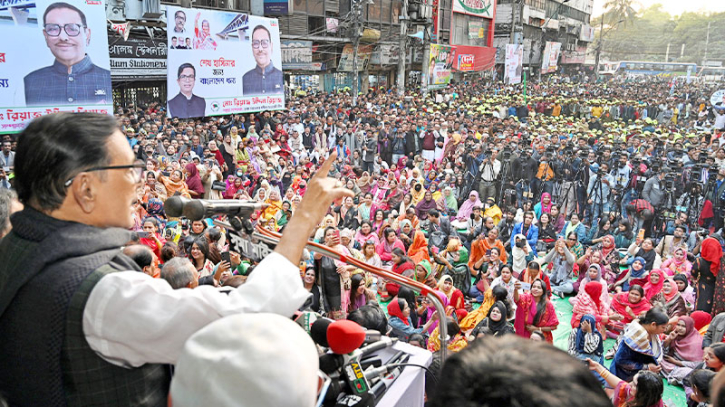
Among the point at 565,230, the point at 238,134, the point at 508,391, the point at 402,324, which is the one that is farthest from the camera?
the point at 238,134

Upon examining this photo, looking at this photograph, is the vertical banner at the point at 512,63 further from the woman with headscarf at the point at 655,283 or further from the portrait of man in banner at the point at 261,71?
the woman with headscarf at the point at 655,283

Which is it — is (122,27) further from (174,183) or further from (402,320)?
(402,320)

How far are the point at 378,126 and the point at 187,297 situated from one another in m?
12.1

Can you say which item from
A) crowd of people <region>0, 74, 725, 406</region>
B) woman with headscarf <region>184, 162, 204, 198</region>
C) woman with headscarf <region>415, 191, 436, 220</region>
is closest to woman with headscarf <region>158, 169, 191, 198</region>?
crowd of people <region>0, 74, 725, 406</region>

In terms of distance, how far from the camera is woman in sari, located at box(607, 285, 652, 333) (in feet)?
16.8

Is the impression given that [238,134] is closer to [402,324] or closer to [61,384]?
[402,324]

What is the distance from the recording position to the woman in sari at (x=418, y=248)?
254 inches

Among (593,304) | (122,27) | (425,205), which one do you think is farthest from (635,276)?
(122,27)

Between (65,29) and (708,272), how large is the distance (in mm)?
8336

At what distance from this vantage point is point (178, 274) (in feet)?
10.5

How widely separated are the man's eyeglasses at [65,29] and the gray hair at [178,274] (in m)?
5.54

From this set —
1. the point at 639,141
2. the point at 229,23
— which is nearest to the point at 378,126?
the point at 229,23

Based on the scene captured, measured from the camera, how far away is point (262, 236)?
1.50 m

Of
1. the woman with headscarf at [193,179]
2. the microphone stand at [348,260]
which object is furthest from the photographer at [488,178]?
the microphone stand at [348,260]
